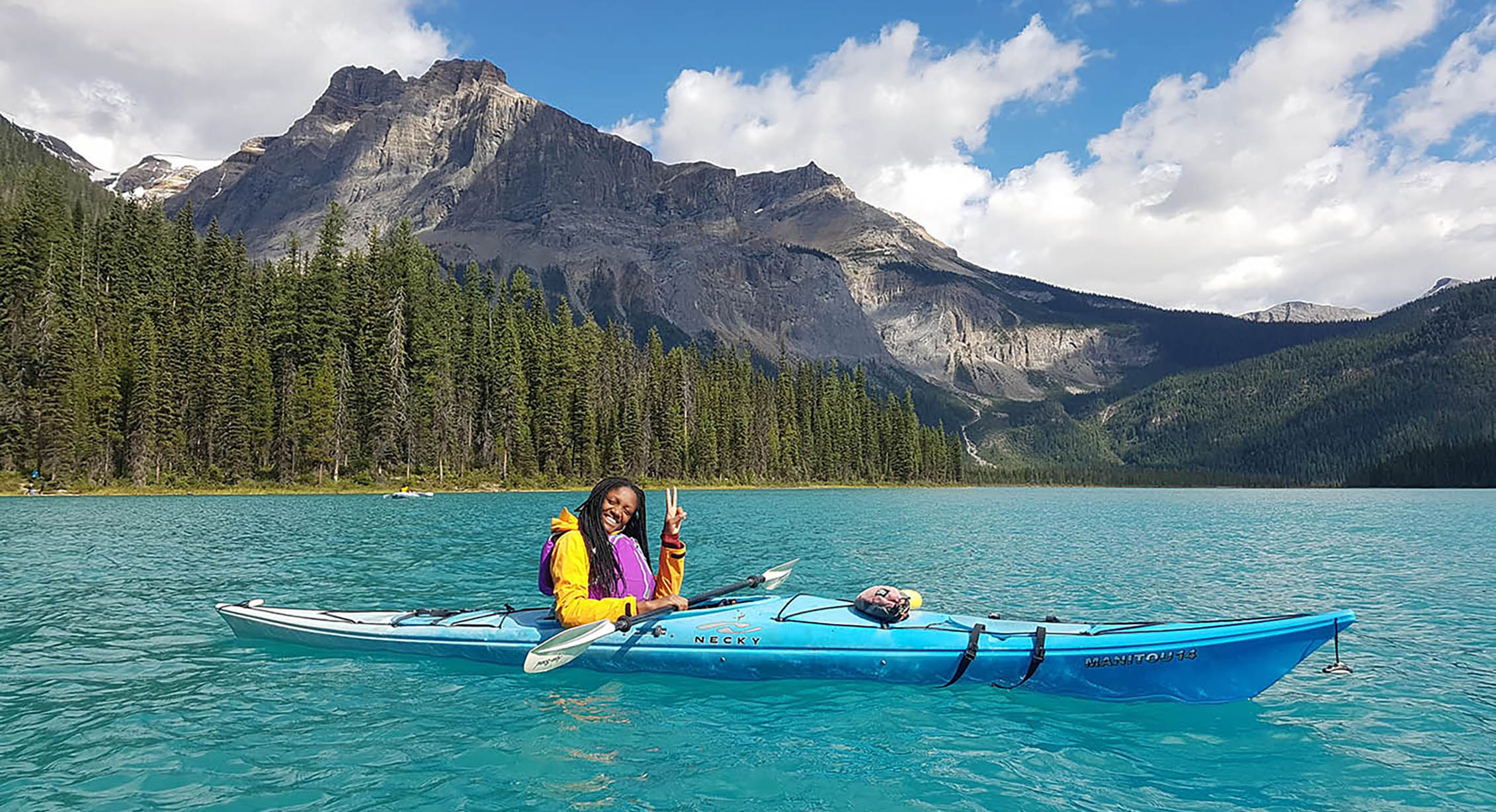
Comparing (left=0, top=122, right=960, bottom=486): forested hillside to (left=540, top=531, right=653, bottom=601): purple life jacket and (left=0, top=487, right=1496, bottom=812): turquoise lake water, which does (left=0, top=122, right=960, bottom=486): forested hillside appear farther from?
(left=540, top=531, right=653, bottom=601): purple life jacket

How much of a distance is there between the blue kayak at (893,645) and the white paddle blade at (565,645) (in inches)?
39.9

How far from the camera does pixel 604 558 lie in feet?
41.1

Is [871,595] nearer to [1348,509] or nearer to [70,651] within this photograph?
[70,651]

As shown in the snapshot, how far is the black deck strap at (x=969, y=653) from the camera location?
38.1 feet

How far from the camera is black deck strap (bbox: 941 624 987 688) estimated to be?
457 inches

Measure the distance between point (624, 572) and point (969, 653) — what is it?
535 cm

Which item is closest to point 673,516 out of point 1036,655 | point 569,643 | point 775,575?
point 569,643

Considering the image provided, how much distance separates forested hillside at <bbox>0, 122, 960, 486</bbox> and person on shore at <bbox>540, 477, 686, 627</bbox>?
68.4 metres

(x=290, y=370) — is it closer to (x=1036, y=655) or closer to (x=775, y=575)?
(x=775, y=575)

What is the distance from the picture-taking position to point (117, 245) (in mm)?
78938

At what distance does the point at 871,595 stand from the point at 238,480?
239 ft

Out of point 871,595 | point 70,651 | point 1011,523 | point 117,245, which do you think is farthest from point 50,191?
point 871,595

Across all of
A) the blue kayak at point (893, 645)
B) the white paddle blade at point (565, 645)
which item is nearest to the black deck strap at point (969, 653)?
the blue kayak at point (893, 645)

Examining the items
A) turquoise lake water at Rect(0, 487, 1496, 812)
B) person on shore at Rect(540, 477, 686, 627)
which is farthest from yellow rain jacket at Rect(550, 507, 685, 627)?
turquoise lake water at Rect(0, 487, 1496, 812)
